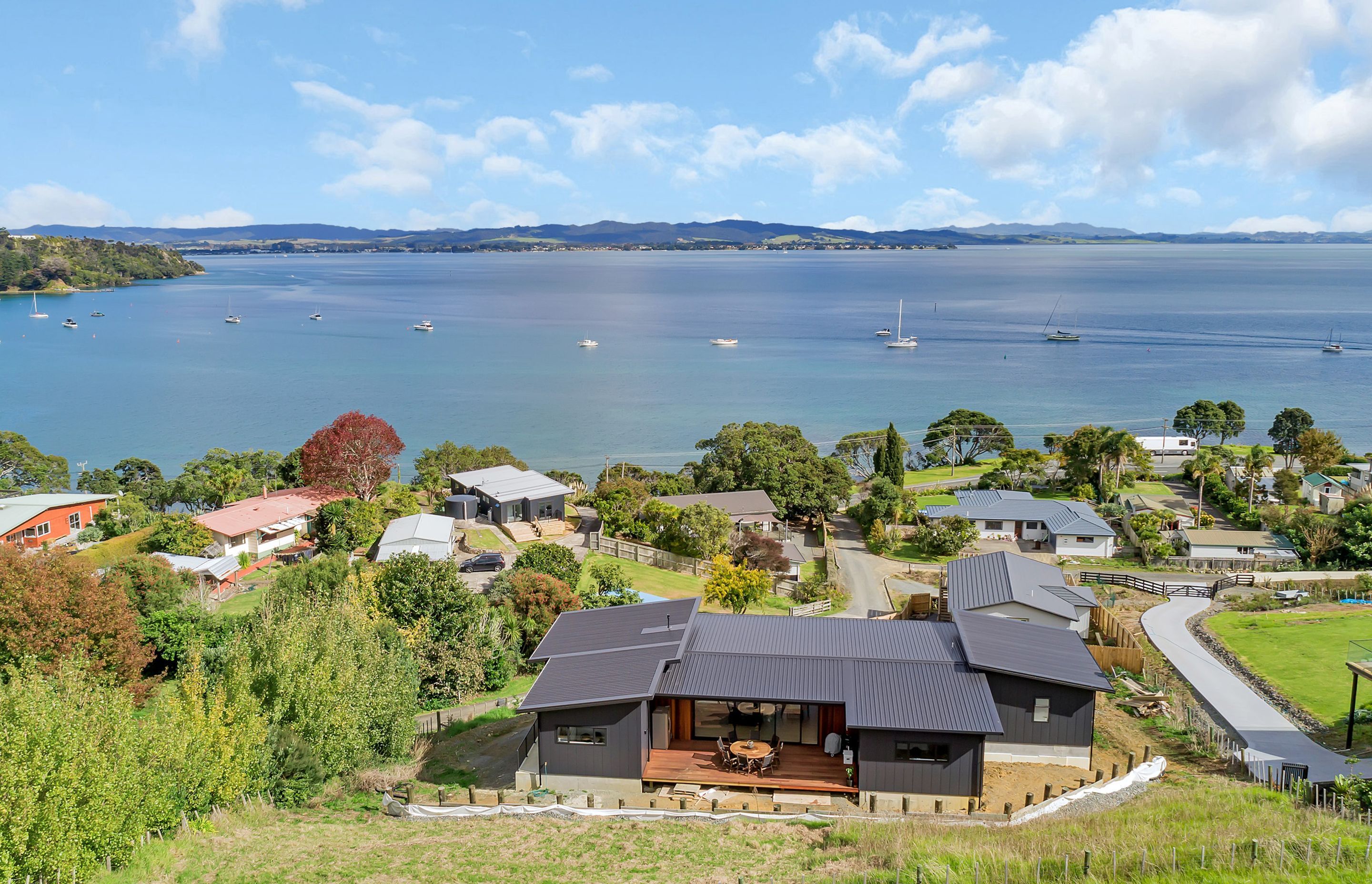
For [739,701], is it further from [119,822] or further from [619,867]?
[119,822]

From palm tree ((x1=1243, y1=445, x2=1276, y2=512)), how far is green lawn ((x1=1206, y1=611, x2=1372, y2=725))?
64.4 feet

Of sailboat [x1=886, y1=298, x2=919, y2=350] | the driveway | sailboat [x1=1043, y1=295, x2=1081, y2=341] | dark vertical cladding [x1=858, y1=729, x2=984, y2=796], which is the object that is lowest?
the driveway

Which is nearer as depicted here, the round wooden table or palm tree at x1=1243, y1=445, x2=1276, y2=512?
the round wooden table

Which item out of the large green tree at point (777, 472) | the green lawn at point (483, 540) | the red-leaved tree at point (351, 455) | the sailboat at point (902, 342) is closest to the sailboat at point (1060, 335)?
the sailboat at point (902, 342)

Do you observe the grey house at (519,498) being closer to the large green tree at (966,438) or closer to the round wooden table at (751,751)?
the round wooden table at (751,751)

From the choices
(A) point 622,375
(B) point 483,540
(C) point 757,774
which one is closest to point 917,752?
(C) point 757,774

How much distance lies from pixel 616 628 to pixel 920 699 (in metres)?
7.78

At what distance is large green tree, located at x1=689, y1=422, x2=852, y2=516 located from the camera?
5181cm

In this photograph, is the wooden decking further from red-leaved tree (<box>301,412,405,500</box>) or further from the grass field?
red-leaved tree (<box>301,412,405,500</box>)

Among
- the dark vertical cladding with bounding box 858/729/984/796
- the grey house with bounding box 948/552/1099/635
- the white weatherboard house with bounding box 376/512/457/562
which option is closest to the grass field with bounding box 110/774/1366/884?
the dark vertical cladding with bounding box 858/729/984/796

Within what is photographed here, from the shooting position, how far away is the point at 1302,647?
2931 cm

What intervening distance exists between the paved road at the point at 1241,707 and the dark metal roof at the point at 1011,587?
2974 mm

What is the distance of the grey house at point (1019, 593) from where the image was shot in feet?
96.7

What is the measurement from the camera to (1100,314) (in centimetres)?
17550
